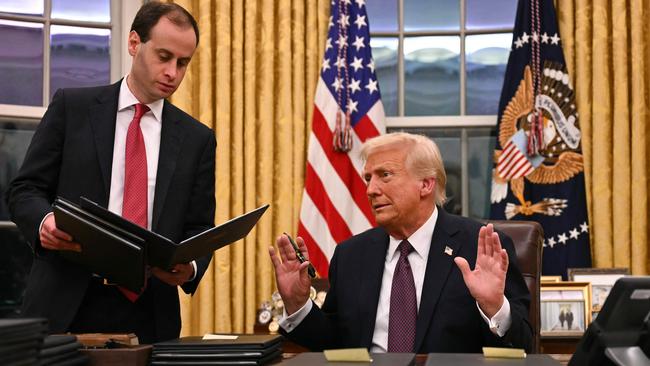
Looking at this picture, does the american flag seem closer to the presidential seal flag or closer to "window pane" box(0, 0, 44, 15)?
the presidential seal flag

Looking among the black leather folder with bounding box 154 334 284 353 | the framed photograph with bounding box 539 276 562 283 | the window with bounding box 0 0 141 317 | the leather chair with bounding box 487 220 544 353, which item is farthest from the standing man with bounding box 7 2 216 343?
the window with bounding box 0 0 141 317

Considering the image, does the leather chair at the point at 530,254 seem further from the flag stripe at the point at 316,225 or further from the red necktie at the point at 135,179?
the flag stripe at the point at 316,225

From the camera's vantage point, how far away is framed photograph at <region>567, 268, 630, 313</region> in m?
3.89

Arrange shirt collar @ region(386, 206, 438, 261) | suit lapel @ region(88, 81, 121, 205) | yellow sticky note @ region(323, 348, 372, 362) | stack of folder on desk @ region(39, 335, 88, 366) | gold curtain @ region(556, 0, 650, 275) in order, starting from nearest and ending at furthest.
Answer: stack of folder on desk @ region(39, 335, 88, 366) < yellow sticky note @ region(323, 348, 372, 362) < suit lapel @ region(88, 81, 121, 205) < shirt collar @ region(386, 206, 438, 261) < gold curtain @ region(556, 0, 650, 275)

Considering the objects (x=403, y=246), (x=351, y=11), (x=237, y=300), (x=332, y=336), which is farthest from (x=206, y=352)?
(x=351, y=11)

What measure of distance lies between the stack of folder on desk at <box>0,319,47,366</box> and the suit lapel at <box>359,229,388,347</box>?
1437mm

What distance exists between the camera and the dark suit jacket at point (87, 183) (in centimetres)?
226

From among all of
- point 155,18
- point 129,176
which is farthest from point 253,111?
point 129,176

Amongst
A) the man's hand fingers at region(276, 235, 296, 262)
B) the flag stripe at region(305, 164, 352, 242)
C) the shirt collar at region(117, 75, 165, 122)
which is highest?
the shirt collar at region(117, 75, 165, 122)

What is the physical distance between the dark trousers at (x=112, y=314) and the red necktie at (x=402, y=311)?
2.39 ft

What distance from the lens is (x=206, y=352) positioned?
173cm

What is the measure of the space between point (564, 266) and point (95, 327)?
251 cm

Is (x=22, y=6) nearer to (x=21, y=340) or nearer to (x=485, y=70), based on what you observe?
(x=485, y=70)

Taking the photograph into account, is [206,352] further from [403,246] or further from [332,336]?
[403,246]
